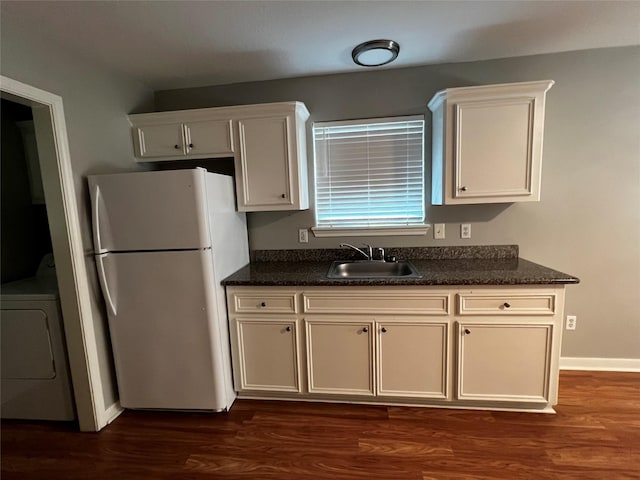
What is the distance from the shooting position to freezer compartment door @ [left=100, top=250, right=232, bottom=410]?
1.94 m

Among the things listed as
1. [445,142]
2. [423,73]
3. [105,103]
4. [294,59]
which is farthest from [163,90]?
[445,142]

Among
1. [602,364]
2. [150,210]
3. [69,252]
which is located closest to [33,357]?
[69,252]

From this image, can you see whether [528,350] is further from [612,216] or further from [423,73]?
[423,73]

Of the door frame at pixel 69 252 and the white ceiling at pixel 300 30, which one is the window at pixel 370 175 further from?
the door frame at pixel 69 252

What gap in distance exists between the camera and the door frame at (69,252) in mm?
→ 1736

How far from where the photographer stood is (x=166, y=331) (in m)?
2.01


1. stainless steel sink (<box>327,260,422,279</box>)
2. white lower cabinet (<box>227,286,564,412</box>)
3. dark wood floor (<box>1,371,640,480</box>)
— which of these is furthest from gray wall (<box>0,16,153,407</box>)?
stainless steel sink (<box>327,260,422,279</box>)

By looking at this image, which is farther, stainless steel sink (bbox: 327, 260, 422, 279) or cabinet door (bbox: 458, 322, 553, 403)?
stainless steel sink (bbox: 327, 260, 422, 279)

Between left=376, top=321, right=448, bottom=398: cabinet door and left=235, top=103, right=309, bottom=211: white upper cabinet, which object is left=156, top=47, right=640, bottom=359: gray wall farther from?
left=376, top=321, right=448, bottom=398: cabinet door

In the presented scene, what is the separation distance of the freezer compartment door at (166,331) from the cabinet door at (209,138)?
81cm

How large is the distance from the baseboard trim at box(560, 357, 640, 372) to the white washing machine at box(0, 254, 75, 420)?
356 centimetres

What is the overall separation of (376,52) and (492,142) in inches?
37.3

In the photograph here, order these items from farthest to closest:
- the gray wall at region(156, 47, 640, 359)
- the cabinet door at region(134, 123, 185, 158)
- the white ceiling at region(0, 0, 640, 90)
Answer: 1. the cabinet door at region(134, 123, 185, 158)
2. the gray wall at region(156, 47, 640, 359)
3. the white ceiling at region(0, 0, 640, 90)

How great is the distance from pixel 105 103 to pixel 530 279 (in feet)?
9.58
